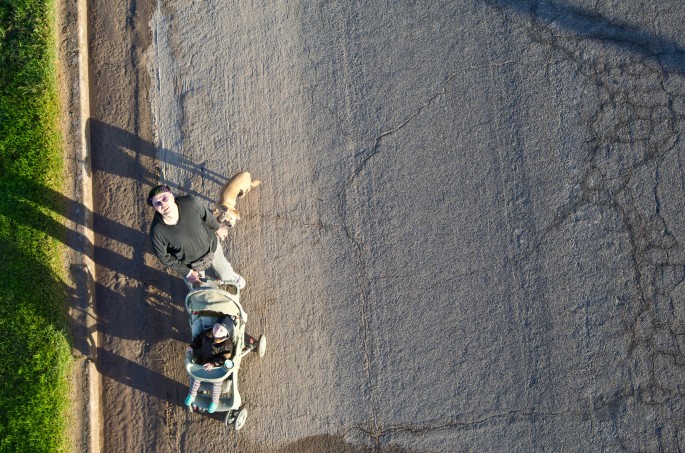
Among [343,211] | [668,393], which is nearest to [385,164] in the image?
[343,211]

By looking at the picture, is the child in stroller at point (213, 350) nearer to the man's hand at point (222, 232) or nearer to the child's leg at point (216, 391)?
the child's leg at point (216, 391)

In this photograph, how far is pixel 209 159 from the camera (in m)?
7.39

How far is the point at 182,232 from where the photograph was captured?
600 cm

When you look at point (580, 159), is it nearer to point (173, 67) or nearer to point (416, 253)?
point (416, 253)

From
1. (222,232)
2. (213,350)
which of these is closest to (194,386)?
(213,350)

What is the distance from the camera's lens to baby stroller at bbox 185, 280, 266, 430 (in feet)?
21.3

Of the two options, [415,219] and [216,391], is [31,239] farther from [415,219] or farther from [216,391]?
[415,219]

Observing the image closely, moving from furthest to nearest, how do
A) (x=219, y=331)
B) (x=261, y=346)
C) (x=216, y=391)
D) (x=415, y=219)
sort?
(x=415, y=219) < (x=261, y=346) < (x=216, y=391) < (x=219, y=331)

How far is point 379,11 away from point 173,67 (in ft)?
8.36

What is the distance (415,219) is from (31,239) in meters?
4.34

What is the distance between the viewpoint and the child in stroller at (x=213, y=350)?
6371 mm

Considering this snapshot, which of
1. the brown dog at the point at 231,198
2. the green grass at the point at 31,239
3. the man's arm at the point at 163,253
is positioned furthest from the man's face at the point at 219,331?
the green grass at the point at 31,239

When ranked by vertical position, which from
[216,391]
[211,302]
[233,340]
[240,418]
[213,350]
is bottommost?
[240,418]

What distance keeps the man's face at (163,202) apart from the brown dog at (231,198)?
3.57 feet
